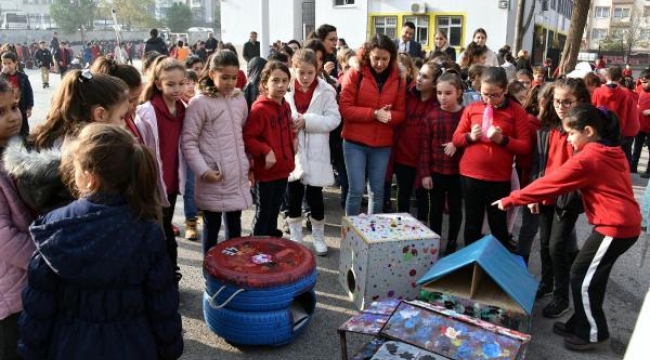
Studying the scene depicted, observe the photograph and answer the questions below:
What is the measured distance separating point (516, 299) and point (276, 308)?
54.3 inches

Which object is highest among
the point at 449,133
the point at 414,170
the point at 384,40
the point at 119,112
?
the point at 384,40

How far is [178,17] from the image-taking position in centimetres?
7350

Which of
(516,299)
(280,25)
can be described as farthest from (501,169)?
(280,25)

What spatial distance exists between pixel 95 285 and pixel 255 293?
3.77 feet

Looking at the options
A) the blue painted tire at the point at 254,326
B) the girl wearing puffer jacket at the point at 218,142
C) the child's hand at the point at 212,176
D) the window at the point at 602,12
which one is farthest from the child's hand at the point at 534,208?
the window at the point at 602,12

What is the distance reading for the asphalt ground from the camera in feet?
10.5

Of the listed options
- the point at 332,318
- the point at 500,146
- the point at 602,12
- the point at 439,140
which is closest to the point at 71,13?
the point at 602,12

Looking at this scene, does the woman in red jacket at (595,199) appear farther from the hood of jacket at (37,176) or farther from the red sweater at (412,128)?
the hood of jacket at (37,176)

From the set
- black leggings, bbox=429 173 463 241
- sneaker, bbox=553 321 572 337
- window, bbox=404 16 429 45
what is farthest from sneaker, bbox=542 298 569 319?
window, bbox=404 16 429 45

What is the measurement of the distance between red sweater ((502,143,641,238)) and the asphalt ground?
2.71ft

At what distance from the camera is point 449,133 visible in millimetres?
4422

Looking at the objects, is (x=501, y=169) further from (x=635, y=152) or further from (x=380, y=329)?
(x=635, y=152)

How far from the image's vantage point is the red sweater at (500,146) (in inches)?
157

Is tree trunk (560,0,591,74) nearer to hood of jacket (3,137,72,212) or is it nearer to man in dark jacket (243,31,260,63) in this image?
man in dark jacket (243,31,260,63)
